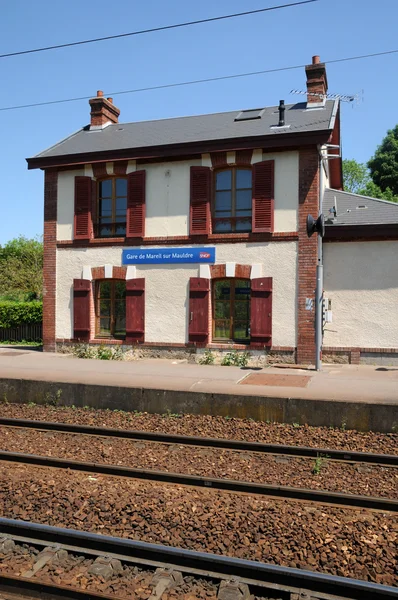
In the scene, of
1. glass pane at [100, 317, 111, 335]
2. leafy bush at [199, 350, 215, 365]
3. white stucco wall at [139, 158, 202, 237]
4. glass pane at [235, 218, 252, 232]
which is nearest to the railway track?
leafy bush at [199, 350, 215, 365]

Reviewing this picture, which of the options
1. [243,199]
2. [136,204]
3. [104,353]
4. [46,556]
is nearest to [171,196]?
[136,204]

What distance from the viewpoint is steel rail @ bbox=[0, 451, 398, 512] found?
586 cm

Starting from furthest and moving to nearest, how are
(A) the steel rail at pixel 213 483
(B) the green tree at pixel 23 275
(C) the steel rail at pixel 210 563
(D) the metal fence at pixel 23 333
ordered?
(B) the green tree at pixel 23 275 → (D) the metal fence at pixel 23 333 → (A) the steel rail at pixel 213 483 → (C) the steel rail at pixel 210 563

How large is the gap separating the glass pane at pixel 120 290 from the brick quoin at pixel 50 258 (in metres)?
2.07

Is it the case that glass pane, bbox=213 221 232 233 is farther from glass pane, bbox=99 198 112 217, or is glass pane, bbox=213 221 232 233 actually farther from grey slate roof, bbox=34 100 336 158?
glass pane, bbox=99 198 112 217

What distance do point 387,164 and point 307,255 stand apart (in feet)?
83.6

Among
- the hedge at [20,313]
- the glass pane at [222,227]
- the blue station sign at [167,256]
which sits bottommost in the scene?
the hedge at [20,313]

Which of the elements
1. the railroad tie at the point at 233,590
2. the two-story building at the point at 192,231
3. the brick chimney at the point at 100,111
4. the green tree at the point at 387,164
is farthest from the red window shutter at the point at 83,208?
the green tree at the point at 387,164

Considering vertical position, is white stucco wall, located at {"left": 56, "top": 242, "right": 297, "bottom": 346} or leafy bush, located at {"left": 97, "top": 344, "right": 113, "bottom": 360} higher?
white stucco wall, located at {"left": 56, "top": 242, "right": 297, "bottom": 346}

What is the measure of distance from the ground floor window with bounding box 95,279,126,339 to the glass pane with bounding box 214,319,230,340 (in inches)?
118

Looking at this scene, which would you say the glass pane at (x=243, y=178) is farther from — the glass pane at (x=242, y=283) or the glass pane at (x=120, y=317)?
the glass pane at (x=120, y=317)

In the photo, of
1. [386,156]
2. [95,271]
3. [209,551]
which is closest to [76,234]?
[95,271]

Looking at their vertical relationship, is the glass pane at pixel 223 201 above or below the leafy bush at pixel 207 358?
above

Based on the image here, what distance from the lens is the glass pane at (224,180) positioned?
15.4m
